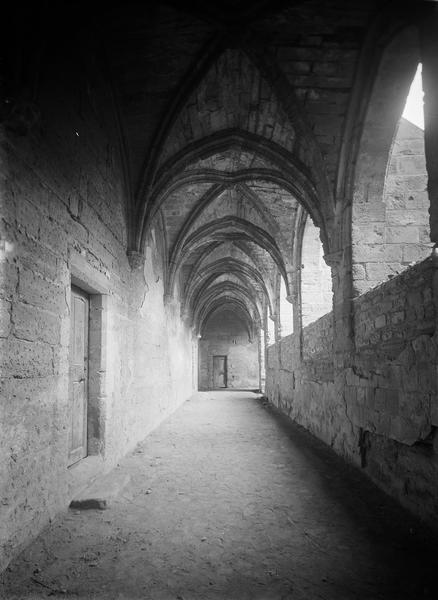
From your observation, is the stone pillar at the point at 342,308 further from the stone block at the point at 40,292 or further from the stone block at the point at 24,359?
the stone block at the point at 24,359

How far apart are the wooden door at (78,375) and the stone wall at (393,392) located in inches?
122

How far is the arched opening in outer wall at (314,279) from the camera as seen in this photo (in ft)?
30.5

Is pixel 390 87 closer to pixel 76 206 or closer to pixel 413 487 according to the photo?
pixel 76 206

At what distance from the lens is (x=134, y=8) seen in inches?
167

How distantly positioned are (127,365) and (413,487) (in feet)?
12.7

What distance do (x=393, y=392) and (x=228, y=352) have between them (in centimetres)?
2360

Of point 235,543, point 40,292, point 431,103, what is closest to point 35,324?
point 40,292

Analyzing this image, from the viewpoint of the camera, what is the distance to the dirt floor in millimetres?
2281

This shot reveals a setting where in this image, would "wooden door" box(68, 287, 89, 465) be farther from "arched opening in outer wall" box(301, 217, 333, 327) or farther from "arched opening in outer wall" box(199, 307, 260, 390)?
"arched opening in outer wall" box(199, 307, 260, 390)

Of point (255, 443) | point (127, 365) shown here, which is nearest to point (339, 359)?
point (255, 443)

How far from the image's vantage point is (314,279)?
9469 mm

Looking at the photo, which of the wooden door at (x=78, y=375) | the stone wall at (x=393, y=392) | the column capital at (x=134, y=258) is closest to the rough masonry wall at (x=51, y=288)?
the wooden door at (x=78, y=375)

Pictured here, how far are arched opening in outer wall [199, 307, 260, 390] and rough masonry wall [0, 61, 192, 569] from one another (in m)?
21.8

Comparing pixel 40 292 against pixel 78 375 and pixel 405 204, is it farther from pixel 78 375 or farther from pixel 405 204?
pixel 405 204
